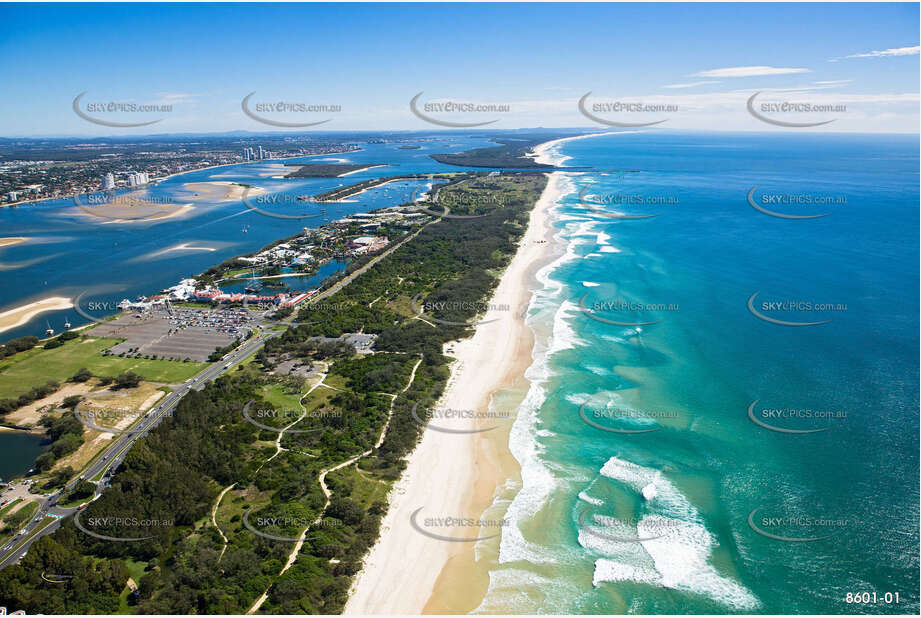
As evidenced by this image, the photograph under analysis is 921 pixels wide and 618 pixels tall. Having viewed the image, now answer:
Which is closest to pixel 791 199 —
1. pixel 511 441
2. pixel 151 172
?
pixel 511 441

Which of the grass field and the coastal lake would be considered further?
the grass field

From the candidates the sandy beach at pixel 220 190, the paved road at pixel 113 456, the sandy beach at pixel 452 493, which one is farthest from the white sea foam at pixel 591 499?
the sandy beach at pixel 220 190

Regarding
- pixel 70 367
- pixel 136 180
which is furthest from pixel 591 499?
pixel 136 180

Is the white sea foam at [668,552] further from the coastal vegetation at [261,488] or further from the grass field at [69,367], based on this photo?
the grass field at [69,367]

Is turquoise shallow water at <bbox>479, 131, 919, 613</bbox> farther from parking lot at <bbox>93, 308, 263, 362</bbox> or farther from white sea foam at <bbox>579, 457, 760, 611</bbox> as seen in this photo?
parking lot at <bbox>93, 308, 263, 362</bbox>

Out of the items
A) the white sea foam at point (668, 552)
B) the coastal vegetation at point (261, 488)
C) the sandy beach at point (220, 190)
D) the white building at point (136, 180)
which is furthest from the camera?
the white building at point (136, 180)

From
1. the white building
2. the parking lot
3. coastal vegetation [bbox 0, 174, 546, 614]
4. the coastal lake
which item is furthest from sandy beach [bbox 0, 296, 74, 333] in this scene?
the white building
